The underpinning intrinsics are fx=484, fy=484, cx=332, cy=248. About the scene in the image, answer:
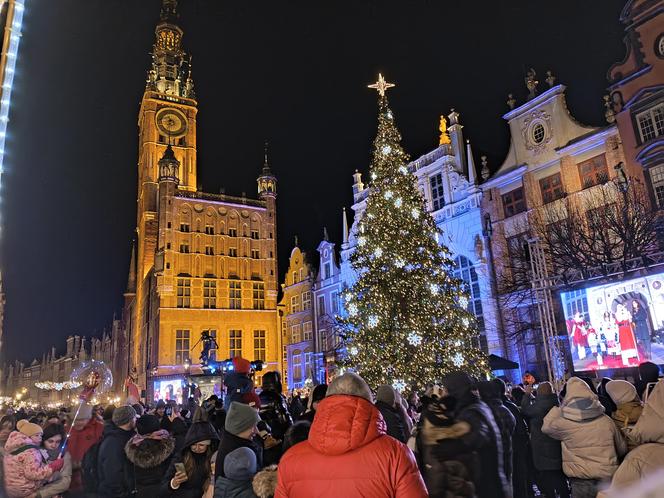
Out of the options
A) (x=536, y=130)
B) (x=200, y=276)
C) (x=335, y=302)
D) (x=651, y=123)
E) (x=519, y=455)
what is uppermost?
(x=536, y=130)

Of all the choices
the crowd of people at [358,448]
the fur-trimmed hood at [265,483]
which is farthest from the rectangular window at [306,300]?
the fur-trimmed hood at [265,483]

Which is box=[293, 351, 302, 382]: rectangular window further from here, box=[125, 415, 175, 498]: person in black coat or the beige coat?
the beige coat

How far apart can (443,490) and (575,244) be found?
1878 centimetres

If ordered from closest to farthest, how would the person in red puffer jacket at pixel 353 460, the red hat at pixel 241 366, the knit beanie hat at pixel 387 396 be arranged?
the person in red puffer jacket at pixel 353 460 → the knit beanie hat at pixel 387 396 → the red hat at pixel 241 366

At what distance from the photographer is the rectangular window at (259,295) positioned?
4762 cm

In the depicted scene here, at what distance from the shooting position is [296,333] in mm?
40500

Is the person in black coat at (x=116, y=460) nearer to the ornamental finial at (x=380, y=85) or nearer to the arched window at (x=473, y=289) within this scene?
the ornamental finial at (x=380, y=85)

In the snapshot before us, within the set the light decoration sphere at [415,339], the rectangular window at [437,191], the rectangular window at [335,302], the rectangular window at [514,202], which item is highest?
the rectangular window at [437,191]

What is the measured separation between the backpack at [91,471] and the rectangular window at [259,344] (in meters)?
41.5

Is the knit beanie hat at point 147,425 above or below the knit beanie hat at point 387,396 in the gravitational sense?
below

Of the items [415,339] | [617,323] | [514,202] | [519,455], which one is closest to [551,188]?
[514,202]

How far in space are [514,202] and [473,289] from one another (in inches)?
201

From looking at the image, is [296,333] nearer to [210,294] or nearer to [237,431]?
[210,294]

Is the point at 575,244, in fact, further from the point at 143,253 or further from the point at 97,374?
the point at 143,253
